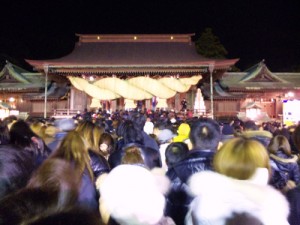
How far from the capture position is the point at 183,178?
325 centimetres

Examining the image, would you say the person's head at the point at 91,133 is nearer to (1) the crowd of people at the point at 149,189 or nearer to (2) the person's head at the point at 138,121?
(1) the crowd of people at the point at 149,189

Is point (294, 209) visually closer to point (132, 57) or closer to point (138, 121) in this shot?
point (138, 121)

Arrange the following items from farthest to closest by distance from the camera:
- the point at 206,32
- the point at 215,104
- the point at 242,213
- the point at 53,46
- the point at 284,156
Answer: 1. the point at 53,46
2. the point at 206,32
3. the point at 215,104
4. the point at 284,156
5. the point at 242,213

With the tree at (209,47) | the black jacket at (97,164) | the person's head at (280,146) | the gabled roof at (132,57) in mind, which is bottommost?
the black jacket at (97,164)

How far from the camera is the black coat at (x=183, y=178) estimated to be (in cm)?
324

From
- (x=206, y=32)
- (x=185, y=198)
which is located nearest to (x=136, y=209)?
(x=185, y=198)

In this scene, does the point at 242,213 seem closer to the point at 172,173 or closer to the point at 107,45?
the point at 172,173

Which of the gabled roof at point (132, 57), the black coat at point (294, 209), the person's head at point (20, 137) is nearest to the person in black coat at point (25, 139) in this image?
the person's head at point (20, 137)

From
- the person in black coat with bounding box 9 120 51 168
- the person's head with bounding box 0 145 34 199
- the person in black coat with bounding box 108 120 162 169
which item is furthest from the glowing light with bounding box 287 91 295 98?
the person's head with bounding box 0 145 34 199

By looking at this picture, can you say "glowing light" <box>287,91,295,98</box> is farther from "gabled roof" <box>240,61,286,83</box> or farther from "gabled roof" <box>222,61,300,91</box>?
"gabled roof" <box>240,61,286,83</box>

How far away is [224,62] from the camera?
22.5 metres

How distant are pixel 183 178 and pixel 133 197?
3.14 feet

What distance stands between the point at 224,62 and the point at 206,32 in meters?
25.1

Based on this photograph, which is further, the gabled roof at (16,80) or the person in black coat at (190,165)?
the gabled roof at (16,80)
